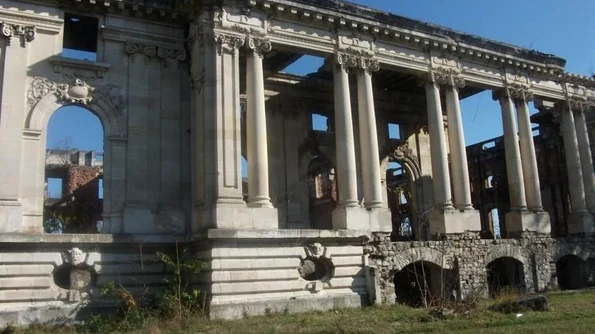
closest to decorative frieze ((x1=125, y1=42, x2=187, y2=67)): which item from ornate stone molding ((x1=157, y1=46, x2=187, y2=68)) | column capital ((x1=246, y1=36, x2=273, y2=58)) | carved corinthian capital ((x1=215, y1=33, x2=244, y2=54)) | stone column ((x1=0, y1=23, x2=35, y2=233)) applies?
ornate stone molding ((x1=157, y1=46, x2=187, y2=68))

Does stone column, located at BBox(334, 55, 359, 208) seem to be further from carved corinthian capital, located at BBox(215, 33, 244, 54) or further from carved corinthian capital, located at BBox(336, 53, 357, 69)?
carved corinthian capital, located at BBox(215, 33, 244, 54)

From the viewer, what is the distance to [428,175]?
1040 inches

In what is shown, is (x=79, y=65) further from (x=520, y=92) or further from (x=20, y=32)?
(x=520, y=92)

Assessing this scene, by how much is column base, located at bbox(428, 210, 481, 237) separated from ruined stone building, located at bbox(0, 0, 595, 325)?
0.06 metres

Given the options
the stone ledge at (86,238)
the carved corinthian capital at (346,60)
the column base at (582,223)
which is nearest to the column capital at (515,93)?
the column base at (582,223)

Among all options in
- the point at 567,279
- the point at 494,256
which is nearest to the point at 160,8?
the point at 494,256

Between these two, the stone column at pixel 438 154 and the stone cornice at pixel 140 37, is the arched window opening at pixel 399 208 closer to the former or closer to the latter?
the stone column at pixel 438 154

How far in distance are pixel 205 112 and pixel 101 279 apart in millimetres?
5564

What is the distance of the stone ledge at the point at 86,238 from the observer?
47.8 feet

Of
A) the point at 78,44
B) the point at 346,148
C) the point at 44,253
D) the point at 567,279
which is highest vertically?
the point at 78,44

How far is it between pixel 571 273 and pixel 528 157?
510cm

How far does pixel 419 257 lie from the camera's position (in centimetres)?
1852

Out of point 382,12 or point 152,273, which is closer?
point 152,273

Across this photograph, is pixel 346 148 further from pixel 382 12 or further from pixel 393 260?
pixel 382 12
